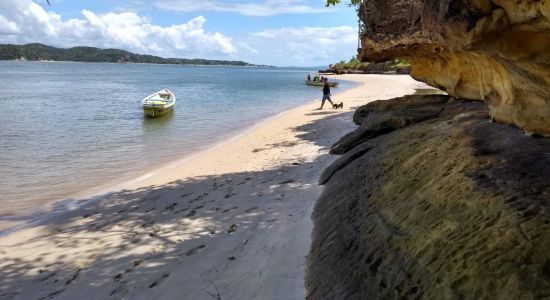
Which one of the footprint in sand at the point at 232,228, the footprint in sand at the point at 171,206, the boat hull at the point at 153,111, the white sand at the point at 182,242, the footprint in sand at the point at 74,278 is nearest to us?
the white sand at the point at 182,242

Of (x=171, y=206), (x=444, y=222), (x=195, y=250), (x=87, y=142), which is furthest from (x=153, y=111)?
(x=444, y=222)

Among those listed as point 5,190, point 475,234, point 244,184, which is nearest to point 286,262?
point 475,234

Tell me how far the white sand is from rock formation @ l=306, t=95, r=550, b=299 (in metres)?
0.54

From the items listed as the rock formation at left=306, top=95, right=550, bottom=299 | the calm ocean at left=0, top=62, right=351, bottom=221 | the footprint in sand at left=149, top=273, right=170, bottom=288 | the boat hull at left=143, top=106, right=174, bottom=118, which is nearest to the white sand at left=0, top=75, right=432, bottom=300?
the footprint in sand at left=149, top=273, right=170, bottom=288

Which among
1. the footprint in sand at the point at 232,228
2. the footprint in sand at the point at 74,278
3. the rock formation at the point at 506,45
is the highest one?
the rock formation at the point at 506,45

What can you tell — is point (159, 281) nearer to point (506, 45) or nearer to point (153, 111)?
point (506, 45)

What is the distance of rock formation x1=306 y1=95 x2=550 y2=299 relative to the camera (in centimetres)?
288

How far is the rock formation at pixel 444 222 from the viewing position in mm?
2877

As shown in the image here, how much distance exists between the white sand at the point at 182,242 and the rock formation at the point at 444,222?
0.54 meters

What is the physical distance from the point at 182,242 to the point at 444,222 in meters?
3.94

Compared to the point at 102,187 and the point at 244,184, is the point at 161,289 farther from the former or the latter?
the point at 102,187

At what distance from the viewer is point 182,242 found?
20.7 ft

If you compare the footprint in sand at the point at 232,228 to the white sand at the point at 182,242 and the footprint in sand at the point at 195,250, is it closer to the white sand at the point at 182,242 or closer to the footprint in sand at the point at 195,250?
the white sand at the point at 182,242

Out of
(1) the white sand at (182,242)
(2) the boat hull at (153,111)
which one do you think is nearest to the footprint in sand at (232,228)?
(1) the white sand at (182,242)
